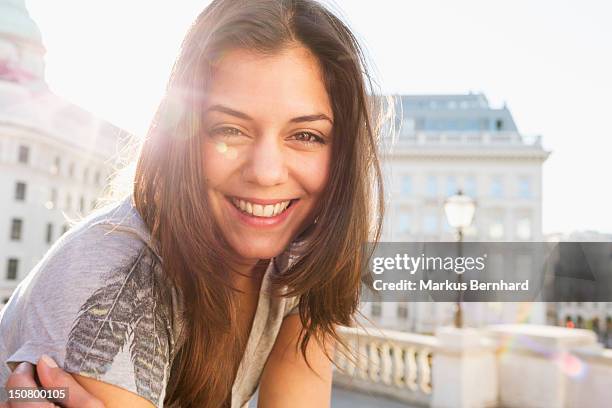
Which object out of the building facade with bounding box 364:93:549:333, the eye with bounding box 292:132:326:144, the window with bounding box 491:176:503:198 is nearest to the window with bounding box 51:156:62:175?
the building facade with bounding box 364:93:549:333

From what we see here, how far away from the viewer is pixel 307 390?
1702 mm

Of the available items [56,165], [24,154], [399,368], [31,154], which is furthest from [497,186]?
[399,368]

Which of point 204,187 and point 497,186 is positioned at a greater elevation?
point 497,186

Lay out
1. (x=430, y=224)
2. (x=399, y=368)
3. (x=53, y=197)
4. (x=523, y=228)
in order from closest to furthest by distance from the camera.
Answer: (x=399, y=368), (x=53, y=197), (x=523, y=228), (x=430, y=224)

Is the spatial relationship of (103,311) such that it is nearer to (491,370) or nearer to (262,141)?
(262,141)

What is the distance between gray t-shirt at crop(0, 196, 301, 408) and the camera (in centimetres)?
104

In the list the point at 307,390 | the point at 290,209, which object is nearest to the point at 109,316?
the point at 290,209

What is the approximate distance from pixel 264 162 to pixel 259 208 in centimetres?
13

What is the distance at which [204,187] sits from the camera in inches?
52.0

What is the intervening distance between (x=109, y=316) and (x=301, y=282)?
0.56 m

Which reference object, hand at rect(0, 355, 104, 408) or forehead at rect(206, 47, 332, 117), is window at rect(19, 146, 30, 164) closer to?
forehead at rect(206, 47, 332, 117)

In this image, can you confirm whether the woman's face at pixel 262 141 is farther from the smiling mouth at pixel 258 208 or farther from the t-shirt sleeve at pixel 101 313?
the t-shirt sleeve at pixel 101 313

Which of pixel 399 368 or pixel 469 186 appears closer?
pixel 399 368

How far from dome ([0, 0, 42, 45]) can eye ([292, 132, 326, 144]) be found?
132 feet
